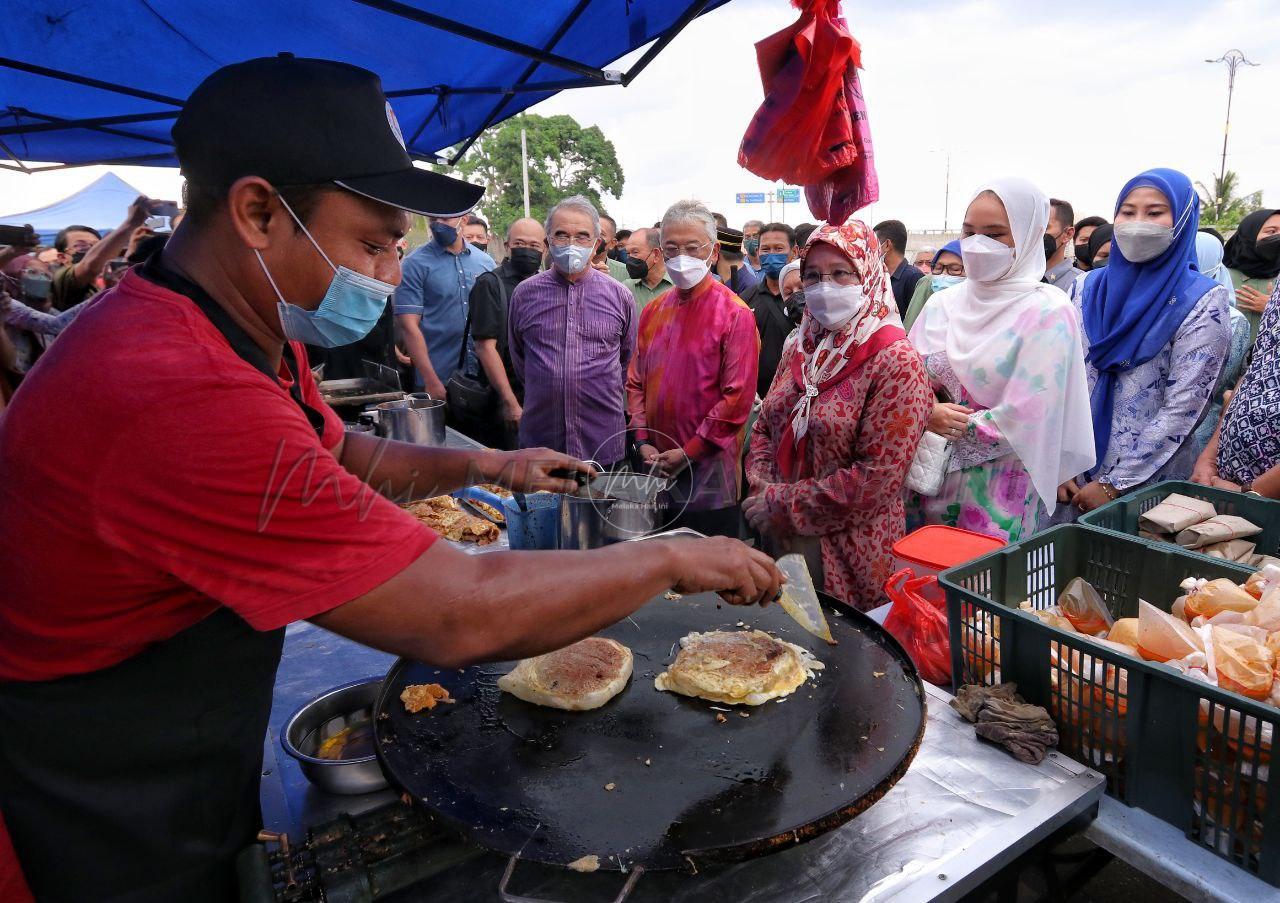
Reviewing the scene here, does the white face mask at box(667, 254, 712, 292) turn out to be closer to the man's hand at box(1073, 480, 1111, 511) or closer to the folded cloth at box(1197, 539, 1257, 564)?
the man's hand at box(1073, 480, 1111, 511)

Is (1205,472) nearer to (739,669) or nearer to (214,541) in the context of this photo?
(739,669)

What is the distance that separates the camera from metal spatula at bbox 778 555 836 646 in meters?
1.93

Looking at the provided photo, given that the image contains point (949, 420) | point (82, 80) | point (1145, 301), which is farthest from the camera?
point (82, 80)

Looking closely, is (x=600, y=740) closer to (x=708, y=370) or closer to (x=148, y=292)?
(x=148, y=292)

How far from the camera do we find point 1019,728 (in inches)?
66.4

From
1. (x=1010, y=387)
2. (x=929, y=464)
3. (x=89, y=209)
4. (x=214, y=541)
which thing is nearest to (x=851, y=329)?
(x=929, y=464)

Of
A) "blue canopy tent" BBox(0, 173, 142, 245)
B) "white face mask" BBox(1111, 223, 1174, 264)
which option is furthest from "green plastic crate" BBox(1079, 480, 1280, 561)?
"blue canopy tent" BBox(0, 173, 142, 245)

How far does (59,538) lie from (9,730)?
41cm

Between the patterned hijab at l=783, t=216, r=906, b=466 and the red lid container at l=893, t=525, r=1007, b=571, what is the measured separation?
762 mm

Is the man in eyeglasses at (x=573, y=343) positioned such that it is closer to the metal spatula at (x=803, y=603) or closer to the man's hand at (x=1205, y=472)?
the metal spatula at (x=803, y=603)

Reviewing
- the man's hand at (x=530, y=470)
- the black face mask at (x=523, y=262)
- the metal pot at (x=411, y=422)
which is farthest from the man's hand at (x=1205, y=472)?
the black face mask at (x=523, y=262)

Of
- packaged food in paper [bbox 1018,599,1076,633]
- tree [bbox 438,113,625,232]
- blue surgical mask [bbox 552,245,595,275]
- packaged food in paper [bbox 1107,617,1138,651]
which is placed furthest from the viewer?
tree [bbox 438,113,625,232]

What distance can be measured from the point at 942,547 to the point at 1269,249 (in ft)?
15.9

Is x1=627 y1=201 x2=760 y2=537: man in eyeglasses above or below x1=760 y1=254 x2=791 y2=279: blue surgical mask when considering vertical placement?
below
